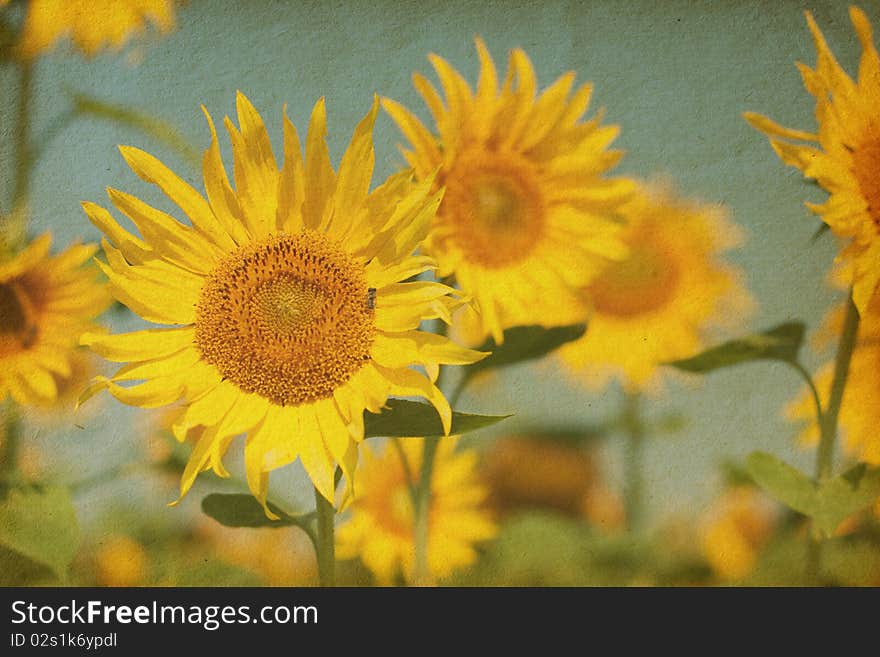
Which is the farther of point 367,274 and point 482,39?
point 482,39

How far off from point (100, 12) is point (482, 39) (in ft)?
2.20

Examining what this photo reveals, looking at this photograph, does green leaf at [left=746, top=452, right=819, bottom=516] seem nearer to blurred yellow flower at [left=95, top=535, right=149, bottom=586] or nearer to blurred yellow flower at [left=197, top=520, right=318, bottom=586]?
blurred yellow flower at [left=197, top=520, right=318, bottom=586]

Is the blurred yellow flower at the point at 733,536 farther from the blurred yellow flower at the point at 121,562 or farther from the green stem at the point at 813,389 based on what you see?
the blurred yellow flower at the point at 121,562

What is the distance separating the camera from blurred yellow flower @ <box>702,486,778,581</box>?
1.97 meters

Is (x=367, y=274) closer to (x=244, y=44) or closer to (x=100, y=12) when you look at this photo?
(x=244, y=44)

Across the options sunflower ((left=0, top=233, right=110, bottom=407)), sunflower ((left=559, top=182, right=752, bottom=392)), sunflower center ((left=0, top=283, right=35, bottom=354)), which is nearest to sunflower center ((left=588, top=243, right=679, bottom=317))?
sunflower ((left=559, top=182, right=752, bottom=392))

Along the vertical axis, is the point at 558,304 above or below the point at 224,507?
above

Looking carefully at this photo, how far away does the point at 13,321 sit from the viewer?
189 cm

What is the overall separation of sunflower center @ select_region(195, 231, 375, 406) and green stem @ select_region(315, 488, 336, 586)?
18 centimetres

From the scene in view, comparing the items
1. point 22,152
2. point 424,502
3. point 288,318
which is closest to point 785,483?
point 424,502

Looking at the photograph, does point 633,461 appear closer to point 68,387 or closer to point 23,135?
point 68,387

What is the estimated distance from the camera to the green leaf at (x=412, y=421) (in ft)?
5.63
